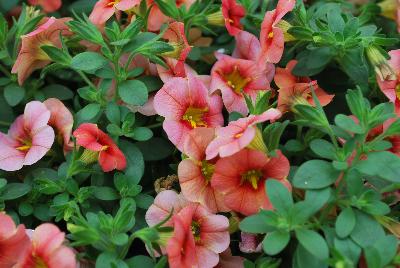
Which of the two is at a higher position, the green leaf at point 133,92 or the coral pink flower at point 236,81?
the green leaf at point 133,92

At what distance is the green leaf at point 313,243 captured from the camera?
124 centimetres

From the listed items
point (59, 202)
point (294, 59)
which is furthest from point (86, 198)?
point (294, 59)

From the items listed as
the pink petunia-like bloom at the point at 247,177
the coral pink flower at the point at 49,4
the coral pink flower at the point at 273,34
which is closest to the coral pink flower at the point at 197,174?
the pink petunia-like bloom at the point at 247,177

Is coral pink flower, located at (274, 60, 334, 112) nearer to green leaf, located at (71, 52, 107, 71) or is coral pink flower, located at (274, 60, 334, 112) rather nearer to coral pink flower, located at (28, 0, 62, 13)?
green leaf, located at (71, 52, 107, 71)

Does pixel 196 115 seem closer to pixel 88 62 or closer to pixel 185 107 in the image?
pixel 185 107

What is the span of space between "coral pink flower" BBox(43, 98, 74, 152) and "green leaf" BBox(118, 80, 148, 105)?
15 centimetres

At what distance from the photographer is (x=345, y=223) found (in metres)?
1.31

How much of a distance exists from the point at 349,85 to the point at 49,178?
861mm

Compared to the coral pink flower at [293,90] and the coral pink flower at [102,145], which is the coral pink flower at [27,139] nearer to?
the coral pink flower at [102,145]

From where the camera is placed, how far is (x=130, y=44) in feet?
5.13

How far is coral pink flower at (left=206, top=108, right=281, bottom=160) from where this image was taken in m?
→ 1.31

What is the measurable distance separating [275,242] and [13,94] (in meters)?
0.85

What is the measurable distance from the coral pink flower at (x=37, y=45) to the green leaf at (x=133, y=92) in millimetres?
241

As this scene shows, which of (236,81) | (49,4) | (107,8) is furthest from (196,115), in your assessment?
(49,4)
